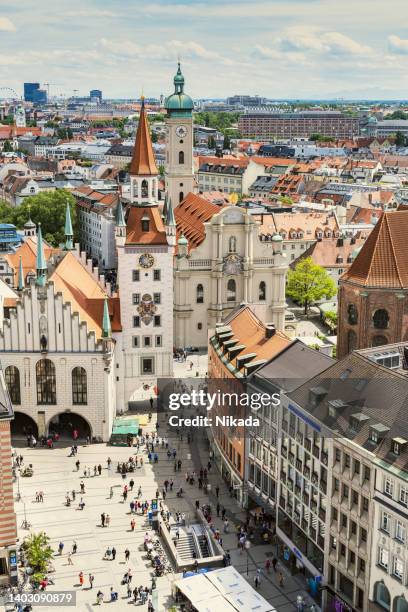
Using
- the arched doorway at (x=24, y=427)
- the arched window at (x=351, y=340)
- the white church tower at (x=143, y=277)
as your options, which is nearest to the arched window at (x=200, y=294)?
the white church tower at (x=143, y=277)

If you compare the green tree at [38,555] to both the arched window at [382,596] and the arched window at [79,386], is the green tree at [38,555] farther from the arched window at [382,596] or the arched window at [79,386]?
the arched window at [79,386]

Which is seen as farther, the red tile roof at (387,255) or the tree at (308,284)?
the tree at (308,284)

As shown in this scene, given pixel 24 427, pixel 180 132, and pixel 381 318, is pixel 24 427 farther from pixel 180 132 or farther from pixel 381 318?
pixel 180 132

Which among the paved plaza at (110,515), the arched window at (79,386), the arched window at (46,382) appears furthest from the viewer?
the arched window at (79,386)

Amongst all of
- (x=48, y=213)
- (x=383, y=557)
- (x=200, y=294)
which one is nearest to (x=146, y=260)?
(x=200, y=294)

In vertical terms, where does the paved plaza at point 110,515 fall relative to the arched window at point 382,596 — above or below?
below

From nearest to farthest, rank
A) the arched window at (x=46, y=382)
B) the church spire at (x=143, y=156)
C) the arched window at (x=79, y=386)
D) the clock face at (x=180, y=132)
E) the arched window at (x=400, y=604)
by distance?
the arched window at (x=400, y=604)
the arched window at (x=46, y=382)
the arched window at (x=79, y=386)
the church spire at (x=143, y=156)
the clock face at (x=180, y=132)
